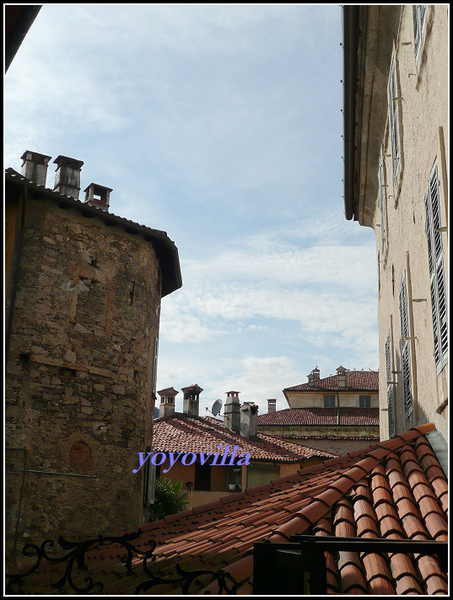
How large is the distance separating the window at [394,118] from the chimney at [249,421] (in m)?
24.4

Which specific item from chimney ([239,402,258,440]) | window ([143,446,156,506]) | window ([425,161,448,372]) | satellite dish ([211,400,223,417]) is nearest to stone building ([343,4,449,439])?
window ([425,161,448,372])

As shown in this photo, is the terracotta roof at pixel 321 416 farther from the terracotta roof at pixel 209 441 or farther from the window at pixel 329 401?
the terracotta roof at pixel 209 441

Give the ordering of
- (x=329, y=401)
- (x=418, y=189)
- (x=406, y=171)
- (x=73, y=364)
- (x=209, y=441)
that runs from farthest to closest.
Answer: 1. (x=329, y=401)
2. (x=209, y=441)
3. (x=73, y=364)
4. (x=406, y=171)
5. (x=418, y=189)

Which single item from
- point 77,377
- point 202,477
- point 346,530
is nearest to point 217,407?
point 202,477

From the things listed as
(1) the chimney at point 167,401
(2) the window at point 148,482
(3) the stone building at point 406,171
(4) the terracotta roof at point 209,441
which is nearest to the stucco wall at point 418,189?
(3) the stone building at point 406,171

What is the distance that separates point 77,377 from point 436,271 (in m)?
9.08

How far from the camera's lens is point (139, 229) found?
1452cm

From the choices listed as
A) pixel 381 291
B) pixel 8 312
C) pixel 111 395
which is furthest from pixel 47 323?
pixel 381 291

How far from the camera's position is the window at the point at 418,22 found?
5691 mm

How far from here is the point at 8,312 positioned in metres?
11.9

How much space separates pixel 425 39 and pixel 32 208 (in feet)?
31.5

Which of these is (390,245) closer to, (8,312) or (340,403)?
(8,312)

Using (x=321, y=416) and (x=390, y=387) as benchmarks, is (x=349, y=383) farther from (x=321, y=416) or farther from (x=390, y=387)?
(x=390, y=387)

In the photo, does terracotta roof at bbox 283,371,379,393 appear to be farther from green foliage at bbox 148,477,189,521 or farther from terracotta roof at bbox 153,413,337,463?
green foliage at bbox 148,477,189,521
